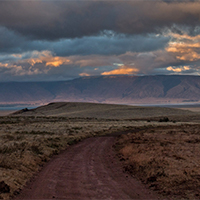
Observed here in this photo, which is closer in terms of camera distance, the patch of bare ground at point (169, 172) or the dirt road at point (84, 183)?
the dirt road at point (84, 183)

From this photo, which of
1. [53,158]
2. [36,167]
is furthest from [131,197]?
[53,158]

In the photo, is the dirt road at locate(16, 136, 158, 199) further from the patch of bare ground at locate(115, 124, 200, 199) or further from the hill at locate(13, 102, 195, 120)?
the hill at locate(13, 102, 195, 120)

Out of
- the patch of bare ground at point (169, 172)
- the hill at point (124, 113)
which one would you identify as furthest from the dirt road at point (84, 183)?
the hill at point (124, 113)

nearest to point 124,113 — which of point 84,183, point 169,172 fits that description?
point 169,172

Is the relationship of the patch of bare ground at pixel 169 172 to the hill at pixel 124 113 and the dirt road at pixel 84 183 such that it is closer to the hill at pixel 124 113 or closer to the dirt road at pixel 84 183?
the dirt road at pixel 84 183

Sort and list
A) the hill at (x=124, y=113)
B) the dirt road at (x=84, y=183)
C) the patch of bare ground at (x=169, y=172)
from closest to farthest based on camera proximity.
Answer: the dirt road at (x=84, y=183), the patch of bare ground at (x=169, y=172), the hill at (x=124, y=113)

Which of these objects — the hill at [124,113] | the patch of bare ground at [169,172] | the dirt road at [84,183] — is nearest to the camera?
the dirt road at [84,183]

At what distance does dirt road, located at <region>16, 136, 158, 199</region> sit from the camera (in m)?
10.7

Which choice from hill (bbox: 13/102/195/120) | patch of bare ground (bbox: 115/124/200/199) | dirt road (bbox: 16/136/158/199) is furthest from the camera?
hill (bbox: 13/102/195/120)

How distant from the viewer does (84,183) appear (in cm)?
1238

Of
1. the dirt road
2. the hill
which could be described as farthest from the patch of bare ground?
the hill

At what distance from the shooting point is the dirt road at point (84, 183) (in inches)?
420

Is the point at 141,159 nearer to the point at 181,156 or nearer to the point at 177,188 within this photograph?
the point at 181,156

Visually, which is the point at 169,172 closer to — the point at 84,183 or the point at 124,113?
the point at 84,183
